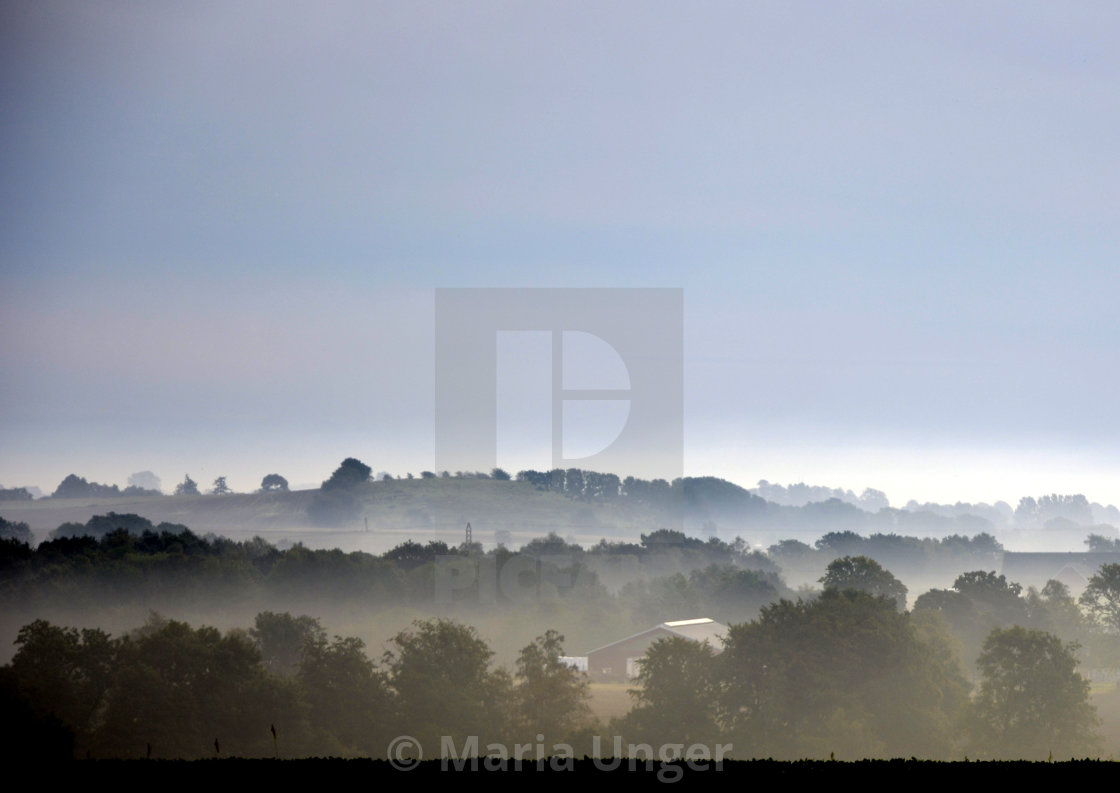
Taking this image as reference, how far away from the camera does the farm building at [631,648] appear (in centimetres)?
5284

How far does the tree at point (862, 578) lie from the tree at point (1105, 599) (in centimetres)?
1271

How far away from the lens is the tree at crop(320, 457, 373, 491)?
94.4 metres

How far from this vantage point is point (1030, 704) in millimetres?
40750

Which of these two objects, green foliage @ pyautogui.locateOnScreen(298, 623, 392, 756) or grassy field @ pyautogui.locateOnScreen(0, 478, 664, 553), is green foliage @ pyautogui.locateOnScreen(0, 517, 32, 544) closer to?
grassy field @ pyautogui.locateOnScreen(0, 478, 664, 553)

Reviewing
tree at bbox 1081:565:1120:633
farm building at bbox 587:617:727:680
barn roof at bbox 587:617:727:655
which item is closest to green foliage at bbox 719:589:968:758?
barn roof at bbox 587:617:727:655

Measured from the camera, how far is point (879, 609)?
45031mm

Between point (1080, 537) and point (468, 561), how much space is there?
3096 inches

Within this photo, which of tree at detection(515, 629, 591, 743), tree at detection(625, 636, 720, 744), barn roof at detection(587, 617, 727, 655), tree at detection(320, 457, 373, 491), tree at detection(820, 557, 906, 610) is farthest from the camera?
tree at detection(320, 457, 373, 491)

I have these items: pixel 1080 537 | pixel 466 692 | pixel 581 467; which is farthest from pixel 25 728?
pixel 1080 537

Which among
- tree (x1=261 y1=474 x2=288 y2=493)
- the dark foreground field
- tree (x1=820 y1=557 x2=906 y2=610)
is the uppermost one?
tree (x1=261 y1=474 x2=288 y2=493)

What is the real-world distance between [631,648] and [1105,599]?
108ft

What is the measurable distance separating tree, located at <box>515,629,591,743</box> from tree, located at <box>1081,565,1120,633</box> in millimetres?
40617

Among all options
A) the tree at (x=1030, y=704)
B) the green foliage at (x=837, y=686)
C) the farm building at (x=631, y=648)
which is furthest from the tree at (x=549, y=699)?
the tree at (x=1030, y=704)

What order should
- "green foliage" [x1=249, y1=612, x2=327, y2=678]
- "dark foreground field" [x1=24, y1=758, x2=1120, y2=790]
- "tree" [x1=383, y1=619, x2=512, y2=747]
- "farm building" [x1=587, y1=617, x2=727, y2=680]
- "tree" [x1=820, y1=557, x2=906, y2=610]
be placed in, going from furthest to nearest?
"tree" [x1=820, y1=557, x2=906, y2=610], "farm building" [x1=587, y1=617, x2=727, y2=680], "green foliage" [x1=249, y1=612, x2=327, y2=678], "tree" [x1=383, y1=619, x2=512, y2=747], "dark foreground field" [x1=24, y1=758, x2=1120, y2=790]
